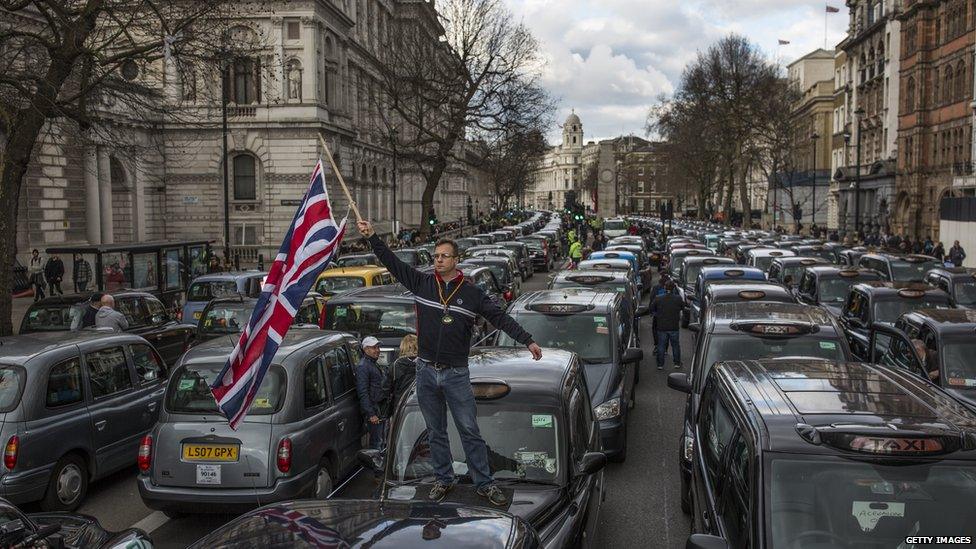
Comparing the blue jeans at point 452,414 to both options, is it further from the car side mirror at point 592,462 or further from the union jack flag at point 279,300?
the union jack flag at point 279,300

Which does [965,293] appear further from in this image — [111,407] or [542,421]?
[111,407]

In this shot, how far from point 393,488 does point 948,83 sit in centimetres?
5383

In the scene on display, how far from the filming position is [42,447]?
8.42 m

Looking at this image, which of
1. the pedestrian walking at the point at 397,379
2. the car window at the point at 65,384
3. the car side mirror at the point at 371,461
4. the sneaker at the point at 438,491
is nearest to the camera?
the sneaker at the point at 438,491

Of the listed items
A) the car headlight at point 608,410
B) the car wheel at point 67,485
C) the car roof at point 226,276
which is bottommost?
the car wheel at point 67,485

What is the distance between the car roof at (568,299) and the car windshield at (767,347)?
9.16 feet

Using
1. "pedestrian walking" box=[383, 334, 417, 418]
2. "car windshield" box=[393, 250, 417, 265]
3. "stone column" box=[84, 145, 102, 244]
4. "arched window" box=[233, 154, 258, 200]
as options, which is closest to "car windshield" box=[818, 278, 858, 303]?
"pedestrian walking" box=[383, 334, 417, 418]

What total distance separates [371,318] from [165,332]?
4.44m

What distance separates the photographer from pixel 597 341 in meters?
11.5

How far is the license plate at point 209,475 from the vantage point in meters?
7.77

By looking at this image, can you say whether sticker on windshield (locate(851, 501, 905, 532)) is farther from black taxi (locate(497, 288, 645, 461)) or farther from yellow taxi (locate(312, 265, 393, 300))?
yellow taxi (locate(312, 265, 393, 300))

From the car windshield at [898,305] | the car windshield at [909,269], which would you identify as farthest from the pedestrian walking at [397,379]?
the car windshield at [909,269]

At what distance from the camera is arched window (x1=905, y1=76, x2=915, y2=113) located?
5616cm

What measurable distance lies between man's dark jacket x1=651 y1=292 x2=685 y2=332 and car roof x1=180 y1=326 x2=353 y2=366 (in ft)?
26.6
